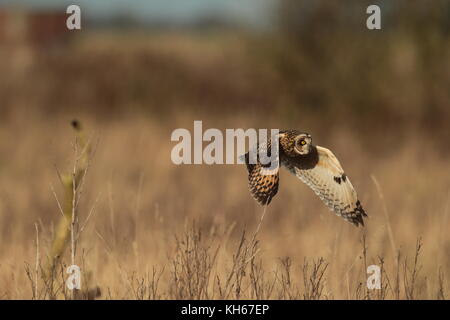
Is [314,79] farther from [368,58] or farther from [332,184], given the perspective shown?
[332,184]

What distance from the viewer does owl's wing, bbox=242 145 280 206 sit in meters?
3.01

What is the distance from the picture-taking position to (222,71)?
55.3ft

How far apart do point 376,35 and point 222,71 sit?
6052 millimetres

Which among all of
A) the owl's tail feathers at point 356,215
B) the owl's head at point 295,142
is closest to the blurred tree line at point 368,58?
the owl's tail feathers at point 356,215

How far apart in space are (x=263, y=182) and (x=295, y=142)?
0.20 metres

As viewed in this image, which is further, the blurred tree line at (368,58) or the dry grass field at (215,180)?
the blurred tree line at (368,58)

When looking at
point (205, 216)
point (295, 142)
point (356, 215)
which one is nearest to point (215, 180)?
point (205, 216)

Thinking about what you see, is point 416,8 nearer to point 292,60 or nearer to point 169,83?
point 292,60

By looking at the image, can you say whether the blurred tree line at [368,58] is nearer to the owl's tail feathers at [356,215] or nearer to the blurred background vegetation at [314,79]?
the blurred background vegetation at [314,79]

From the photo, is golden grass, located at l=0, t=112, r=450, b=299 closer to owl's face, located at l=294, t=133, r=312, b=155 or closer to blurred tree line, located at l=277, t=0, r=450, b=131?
owl's face, located at l=294, t=133, r=312, b=155

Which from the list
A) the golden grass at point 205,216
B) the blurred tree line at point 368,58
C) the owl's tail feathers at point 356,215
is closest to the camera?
the owl's tail feathers at point 356,215

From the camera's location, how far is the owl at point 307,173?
3.03 metres
